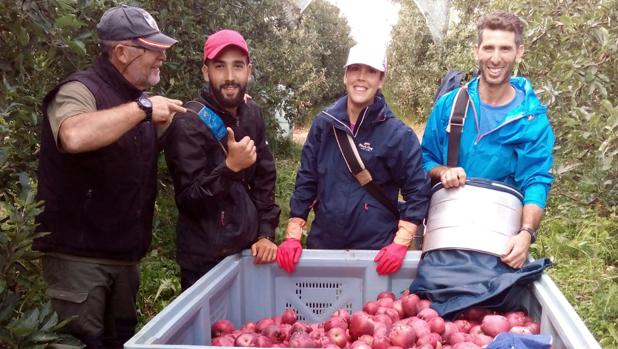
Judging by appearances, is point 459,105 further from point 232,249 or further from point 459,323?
point 232,249

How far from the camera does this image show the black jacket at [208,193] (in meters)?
2.65

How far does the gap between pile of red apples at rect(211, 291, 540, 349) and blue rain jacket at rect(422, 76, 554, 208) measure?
1.89 ft

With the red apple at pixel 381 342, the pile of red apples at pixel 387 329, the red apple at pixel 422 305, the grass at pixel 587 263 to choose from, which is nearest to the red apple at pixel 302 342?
the pile of red apples at pixel 387 329

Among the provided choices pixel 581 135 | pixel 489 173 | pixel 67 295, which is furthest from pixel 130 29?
pixel 581 135

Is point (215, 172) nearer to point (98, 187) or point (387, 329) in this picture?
point (98, 187)

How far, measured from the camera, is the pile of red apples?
89.7 inches

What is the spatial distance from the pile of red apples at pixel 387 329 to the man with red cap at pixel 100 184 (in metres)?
0.58

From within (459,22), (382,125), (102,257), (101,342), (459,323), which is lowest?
(101,342)

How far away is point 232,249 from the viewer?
8.99 ft

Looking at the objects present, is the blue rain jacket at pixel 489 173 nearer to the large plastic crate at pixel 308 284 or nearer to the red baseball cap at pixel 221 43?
the large plastic crate at pixel 308 284

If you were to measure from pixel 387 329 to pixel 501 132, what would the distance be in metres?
0.98

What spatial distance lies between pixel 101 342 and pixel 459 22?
12987 millimetres

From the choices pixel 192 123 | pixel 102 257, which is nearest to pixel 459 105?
pixel 192 123

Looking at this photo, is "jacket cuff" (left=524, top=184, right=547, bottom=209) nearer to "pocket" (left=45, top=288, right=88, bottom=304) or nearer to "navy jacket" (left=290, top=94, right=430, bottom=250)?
"navy jacket" (left=290, top=94, right=430, bottom=250)
